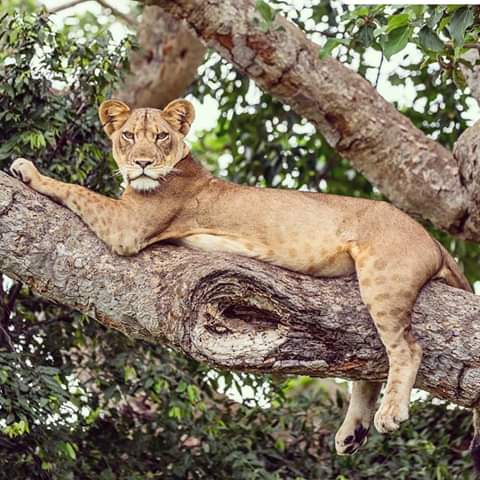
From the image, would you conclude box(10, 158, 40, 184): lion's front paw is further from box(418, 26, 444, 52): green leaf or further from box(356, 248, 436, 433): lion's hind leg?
box(418, 26, 444, 52): green leaf

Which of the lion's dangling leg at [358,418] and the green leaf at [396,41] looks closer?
the green leaf at [396,41]

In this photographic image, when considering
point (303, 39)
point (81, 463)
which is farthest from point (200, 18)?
point (81, 463)

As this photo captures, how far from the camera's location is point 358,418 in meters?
4.02

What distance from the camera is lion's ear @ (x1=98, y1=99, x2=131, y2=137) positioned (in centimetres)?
407

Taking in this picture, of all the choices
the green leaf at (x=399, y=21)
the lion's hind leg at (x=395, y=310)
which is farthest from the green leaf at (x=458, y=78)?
the lion's hind leg at (x=395, y=310)

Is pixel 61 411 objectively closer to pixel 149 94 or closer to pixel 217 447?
pixel 217 447

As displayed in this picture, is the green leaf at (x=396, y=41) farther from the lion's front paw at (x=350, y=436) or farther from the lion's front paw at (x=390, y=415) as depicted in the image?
the lion's front paw at (x=350, y=436)

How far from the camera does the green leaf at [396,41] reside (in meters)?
3.55

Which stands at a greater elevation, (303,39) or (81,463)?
(303,39)

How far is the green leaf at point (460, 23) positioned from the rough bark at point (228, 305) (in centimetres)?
76

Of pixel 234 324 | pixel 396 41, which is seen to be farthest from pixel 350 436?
pixel 396 41

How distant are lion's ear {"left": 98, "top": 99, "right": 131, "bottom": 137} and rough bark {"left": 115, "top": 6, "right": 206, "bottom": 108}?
9.37ft

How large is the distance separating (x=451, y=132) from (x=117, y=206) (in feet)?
10.6

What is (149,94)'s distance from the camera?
700 centimetres
